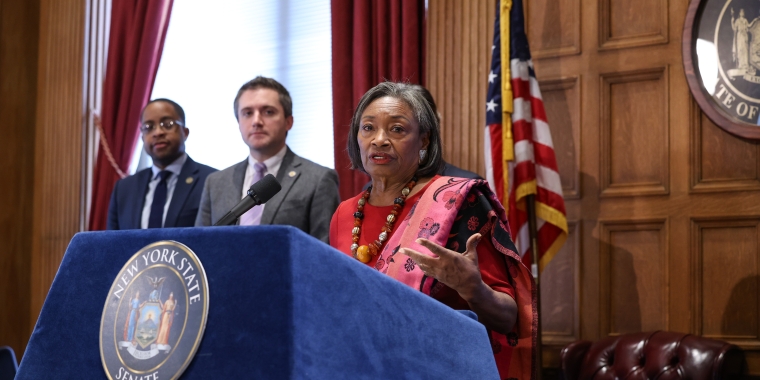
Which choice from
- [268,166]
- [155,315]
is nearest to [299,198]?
[268,166]

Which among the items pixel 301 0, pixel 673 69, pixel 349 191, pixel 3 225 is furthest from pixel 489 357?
pixel 3 225

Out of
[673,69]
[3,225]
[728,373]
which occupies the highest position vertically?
[673,69]

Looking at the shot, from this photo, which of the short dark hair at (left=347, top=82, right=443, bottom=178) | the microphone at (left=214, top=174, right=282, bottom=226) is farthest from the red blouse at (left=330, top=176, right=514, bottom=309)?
the microphone at (left=214, top=174, right=282, bottom=226)

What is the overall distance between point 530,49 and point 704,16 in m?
0.89

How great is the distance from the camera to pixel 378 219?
2.26m

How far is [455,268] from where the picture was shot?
1.65 meters

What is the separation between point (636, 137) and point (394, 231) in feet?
7.67

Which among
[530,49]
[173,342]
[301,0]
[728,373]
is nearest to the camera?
[173,342]

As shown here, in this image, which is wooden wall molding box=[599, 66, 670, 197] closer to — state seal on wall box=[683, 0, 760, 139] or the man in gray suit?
state seal on wall box=[683, 0, 760, 139]

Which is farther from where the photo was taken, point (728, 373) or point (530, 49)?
point (530, 49)

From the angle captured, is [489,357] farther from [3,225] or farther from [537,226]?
[3,225]

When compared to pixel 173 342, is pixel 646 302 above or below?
below

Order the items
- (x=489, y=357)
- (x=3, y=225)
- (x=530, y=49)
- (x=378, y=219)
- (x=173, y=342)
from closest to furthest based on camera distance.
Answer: (x=173, y=342), (x=489, y=357), (x=378, y=219), (x=530, y=49), (x=3, y=225)

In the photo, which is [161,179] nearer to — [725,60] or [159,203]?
[159,203]
